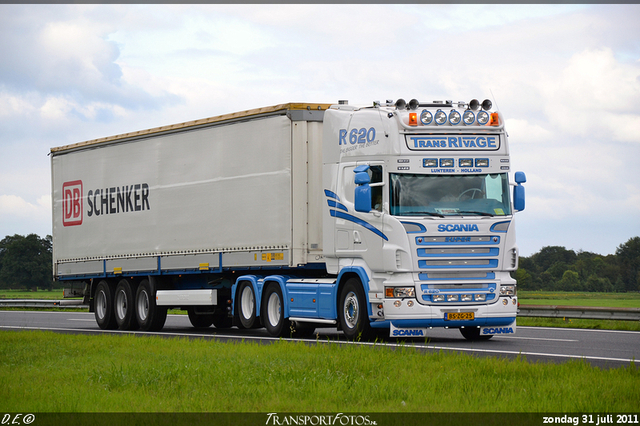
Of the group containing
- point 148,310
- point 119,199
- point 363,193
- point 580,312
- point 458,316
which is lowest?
point 580,312

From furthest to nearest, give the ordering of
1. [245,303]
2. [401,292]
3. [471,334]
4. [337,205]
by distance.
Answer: [245,303] < [471,334] < [337,205] < [401,292]

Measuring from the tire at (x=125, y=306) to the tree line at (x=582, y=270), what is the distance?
7237 cm

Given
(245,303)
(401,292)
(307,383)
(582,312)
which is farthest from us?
(582,312)

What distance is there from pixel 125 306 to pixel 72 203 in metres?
3.65

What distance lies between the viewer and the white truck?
15961 mm

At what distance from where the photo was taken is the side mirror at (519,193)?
16.6m

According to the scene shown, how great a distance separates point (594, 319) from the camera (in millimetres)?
23469

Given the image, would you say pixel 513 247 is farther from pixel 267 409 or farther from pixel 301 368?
pixel 267 409

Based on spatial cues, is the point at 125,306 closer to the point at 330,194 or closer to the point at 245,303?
the point at 245,303

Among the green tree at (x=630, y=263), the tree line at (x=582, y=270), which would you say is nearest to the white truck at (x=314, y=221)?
the tree line at (x=582, y=270)

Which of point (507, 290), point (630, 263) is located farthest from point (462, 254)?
point (630, 263)

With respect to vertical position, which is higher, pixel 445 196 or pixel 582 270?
pixel 445 196

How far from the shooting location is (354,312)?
16.7m

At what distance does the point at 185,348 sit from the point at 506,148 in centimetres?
675
